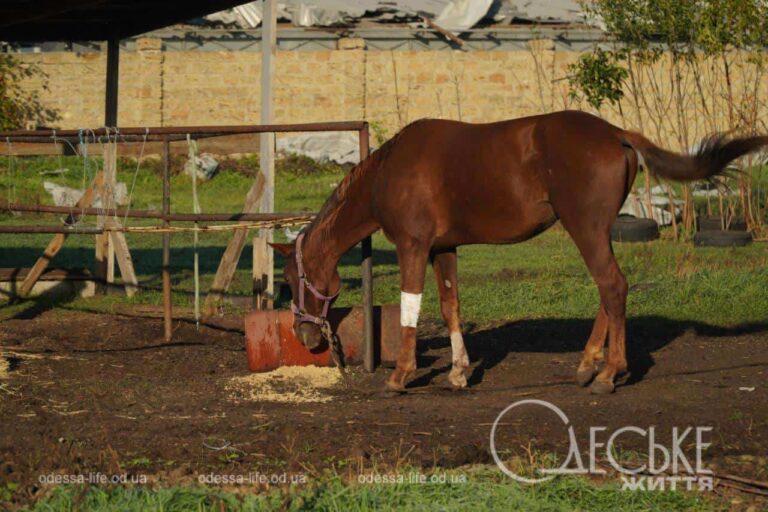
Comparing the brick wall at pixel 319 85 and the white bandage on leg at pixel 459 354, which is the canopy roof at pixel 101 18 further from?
the brick wall at pixel 319 85

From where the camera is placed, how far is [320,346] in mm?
9086

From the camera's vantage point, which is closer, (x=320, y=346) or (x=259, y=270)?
(x=320, y=346)

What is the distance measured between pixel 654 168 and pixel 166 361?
12.8ft

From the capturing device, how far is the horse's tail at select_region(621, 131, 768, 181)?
8.16 m

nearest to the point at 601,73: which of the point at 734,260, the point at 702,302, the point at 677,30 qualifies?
the point at 677,30

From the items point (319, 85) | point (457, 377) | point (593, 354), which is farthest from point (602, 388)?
point (319, 85)

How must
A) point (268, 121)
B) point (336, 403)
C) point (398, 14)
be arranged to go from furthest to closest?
point (398, 14), point (268, 121), point (336, 403)

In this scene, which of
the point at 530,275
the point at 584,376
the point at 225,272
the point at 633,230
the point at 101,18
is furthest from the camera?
the point at 633,230

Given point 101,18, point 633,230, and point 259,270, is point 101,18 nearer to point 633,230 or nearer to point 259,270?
point 259,270

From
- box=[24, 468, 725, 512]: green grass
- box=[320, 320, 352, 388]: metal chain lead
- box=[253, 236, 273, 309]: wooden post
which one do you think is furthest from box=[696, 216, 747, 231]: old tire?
box=[24, 468, 725, 512]: green grass

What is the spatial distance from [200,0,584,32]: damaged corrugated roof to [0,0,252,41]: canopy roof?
1278 cm

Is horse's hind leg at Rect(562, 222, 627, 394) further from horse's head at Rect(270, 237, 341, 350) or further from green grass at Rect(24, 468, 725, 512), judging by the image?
green grass at Rect(24, 468, 725, 512)

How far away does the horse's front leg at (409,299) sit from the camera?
8.41m

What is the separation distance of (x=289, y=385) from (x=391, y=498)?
3.26 meters
